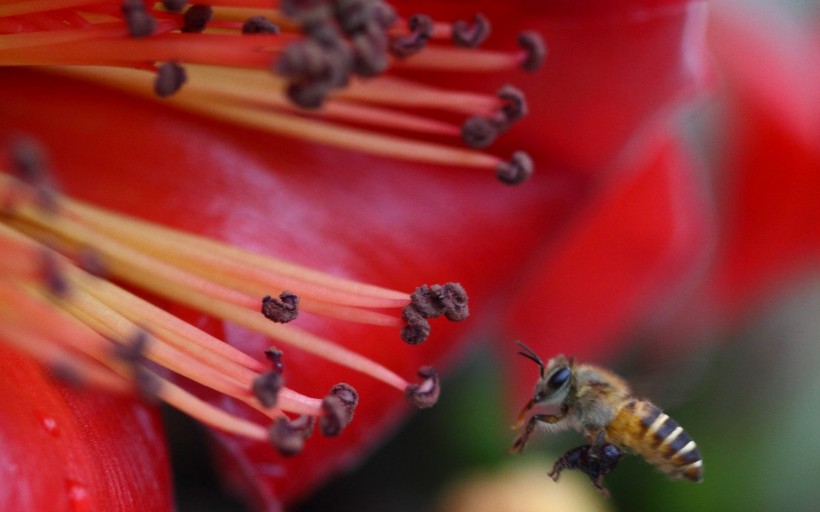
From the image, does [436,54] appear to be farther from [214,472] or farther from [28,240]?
[214,472]

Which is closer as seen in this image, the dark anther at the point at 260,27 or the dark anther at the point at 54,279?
the dark anther at the point at 54,279

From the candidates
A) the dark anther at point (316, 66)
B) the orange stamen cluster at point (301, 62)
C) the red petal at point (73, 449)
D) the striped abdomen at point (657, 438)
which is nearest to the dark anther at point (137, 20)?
the orange stamen cluster at point (301, 62)

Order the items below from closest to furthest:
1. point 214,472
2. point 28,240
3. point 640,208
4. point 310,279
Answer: point 28,240 < point 310,279 < point 214,472 < point 640,208

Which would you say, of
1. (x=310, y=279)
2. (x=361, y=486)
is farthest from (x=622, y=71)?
(x=361, y=486)

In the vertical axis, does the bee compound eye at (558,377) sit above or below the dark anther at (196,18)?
below

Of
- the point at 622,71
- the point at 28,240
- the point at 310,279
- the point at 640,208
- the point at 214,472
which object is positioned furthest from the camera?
the point at 640,208

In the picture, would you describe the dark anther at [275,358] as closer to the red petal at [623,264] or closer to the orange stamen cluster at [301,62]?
the orange stamen cluster at [301,62]

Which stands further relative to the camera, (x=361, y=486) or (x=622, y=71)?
(x=361, y=486)

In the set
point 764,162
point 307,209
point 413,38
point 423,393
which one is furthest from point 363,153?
point 764,162
